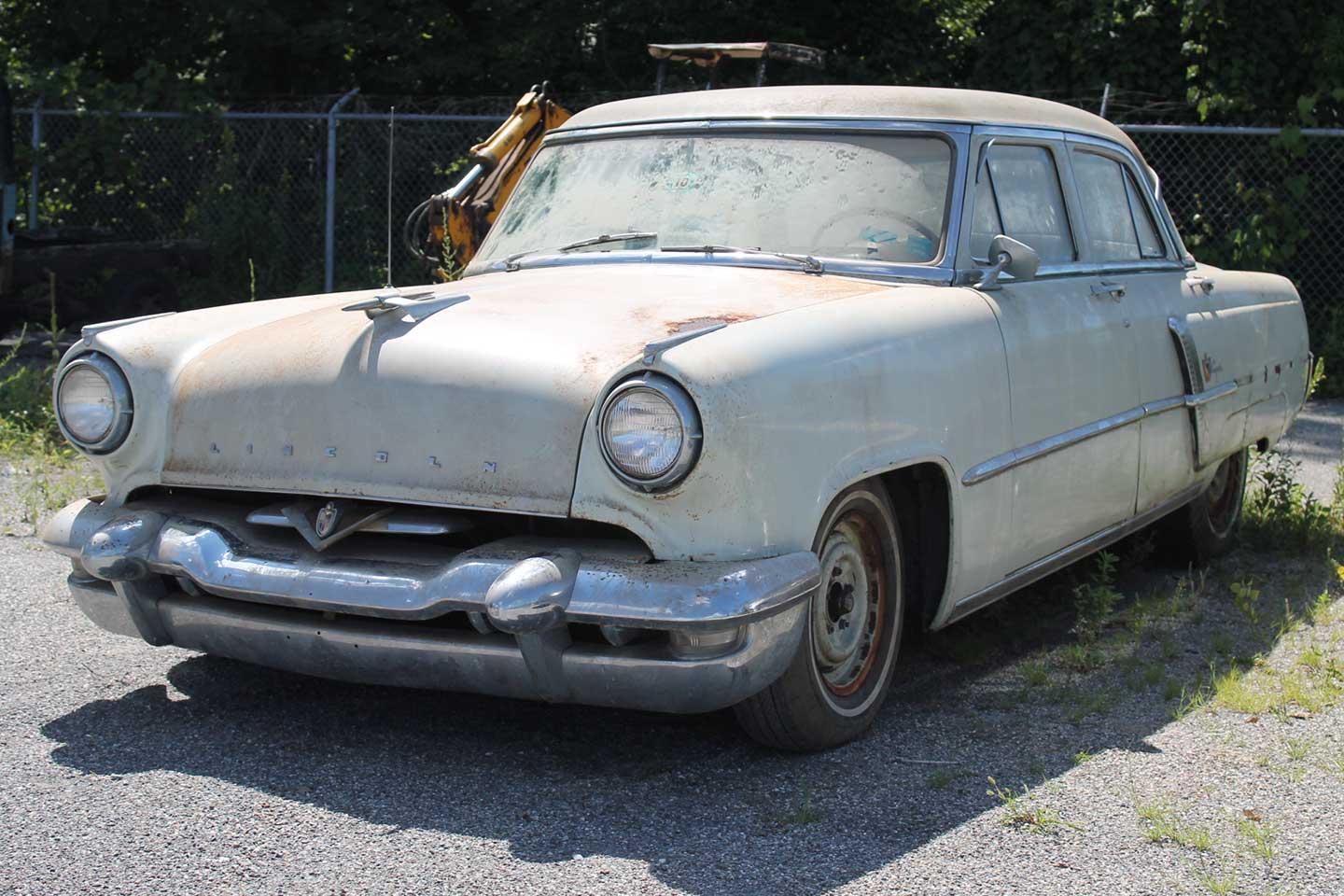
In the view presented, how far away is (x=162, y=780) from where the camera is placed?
361 centimetres

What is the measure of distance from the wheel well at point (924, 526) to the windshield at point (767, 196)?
26.3 inches

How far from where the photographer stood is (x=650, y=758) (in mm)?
3832

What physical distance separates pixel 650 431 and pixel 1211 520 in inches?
135

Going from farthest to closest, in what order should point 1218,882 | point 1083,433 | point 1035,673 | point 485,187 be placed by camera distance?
point 485,187 < point 1083,433 < point 1035,673 < point 1218,882

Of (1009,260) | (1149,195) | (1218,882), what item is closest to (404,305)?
(1009,260)

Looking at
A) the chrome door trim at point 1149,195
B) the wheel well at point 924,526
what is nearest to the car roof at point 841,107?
the chrome door trim at point 1149,195

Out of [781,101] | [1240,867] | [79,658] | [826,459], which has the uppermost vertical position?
[781,101]

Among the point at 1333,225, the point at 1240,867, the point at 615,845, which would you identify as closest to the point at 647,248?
the point at 615,845

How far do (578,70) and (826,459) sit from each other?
464 inches

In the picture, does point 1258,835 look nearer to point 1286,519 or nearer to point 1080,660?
point 1080,660

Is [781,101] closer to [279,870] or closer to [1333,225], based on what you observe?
[279,870]

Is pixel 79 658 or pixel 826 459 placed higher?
pixel 826 459

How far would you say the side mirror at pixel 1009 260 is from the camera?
4426 millimetres

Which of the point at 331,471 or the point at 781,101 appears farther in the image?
the point at 781,101
